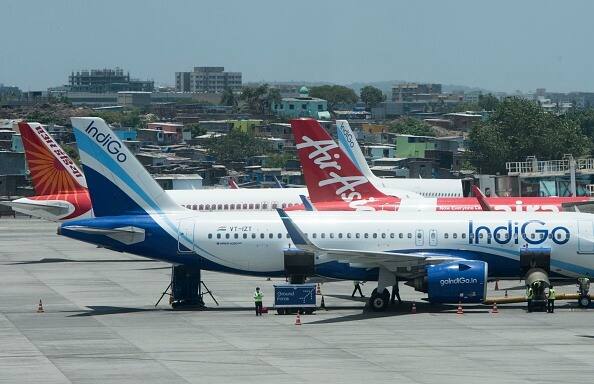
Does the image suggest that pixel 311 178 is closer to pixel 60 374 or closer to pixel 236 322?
pixel 236 322

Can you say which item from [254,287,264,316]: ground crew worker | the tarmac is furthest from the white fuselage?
[254,287,264,316]: ground crew worker

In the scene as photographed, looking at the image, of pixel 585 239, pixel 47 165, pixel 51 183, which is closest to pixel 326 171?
pixel 51 183

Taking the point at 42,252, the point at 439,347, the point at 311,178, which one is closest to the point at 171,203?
the point at 439,347

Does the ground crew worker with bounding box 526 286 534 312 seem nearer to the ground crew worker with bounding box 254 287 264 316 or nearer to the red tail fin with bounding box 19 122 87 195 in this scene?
the ground crew worker with bounding box 254 287 264 316

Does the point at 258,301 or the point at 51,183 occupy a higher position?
the point at 51,183

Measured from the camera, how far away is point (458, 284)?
53406 millimetres

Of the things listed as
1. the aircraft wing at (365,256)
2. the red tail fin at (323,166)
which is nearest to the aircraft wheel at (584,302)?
the aircraft wing at (365,256)

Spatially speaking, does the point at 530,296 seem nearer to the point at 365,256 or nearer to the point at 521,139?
the point at 365,256

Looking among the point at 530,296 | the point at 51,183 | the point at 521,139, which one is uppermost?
the point at 521,139

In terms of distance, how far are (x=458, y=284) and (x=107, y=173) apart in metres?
14.8

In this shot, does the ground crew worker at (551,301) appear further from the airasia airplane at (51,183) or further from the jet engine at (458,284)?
Result: the airasia airplane at (51,183)

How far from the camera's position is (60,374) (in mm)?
39969

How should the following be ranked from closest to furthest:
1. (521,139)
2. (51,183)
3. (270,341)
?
1. (270,341)
2. (51,183)
3. (521,139)

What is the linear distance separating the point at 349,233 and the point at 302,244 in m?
2.75
